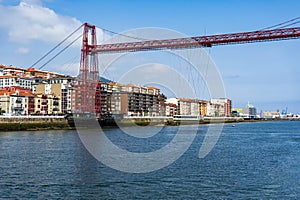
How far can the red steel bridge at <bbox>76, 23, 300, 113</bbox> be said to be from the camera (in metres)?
27.6

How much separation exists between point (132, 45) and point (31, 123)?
1066 cm

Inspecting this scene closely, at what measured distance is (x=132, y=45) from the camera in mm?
33281

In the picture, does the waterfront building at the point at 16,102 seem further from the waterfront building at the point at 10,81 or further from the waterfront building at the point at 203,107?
the waterfront building at the point at 203,107

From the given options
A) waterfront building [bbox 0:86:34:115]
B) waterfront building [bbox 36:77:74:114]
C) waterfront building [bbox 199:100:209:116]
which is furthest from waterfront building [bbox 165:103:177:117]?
waterfront building [bbox 0:86:34:115]

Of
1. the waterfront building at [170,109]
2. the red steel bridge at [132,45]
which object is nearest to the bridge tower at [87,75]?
the red steel bridge at [132,45]

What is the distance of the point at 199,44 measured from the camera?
98.4 ft

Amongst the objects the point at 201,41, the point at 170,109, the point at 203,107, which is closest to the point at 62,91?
the point at 201,41

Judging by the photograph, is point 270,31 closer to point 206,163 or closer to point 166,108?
point 206,163

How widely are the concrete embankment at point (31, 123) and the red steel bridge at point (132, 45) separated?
238cm

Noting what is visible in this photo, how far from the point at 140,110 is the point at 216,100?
44.9 m

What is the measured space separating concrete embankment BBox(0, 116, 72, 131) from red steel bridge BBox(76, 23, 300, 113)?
7.82 ft

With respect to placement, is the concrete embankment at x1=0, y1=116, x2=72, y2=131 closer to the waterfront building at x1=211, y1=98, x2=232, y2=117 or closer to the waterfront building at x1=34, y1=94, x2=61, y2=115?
the waterfront building at x1=34, y1=94, x2=61, y2=115

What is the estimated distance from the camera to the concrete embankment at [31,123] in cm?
2823

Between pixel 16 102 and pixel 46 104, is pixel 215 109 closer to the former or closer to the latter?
pixel 46 104
